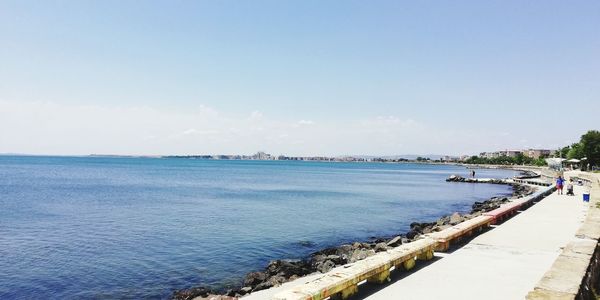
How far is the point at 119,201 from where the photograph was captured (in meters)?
44.0

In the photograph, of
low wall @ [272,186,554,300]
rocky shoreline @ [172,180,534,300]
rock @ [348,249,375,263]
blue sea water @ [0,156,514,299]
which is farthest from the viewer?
rock @ [348,249,375,263]

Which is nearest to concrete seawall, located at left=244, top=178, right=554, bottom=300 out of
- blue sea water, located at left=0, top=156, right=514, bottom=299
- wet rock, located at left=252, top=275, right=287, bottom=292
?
wet rock, located at left=252, top=275, right=287, bottom=292

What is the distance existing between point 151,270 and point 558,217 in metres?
20.4

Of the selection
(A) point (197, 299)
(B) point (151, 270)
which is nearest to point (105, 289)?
(B) point (151, 270)

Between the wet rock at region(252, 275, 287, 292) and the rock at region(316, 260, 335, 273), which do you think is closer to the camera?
the wet rock at region(252, 275, 287, 292)

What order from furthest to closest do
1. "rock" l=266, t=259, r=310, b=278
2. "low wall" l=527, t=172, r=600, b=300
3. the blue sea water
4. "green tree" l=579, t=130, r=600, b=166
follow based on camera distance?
"green tree" l=579, t=130, r=600, b=166
the blue sea water
"rock" l=266, t=259, r=310, b=278
"low wall" l=527, t=172, r=600, b=300

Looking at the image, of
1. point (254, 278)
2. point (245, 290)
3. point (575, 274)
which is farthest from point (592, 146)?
point (245, 290)

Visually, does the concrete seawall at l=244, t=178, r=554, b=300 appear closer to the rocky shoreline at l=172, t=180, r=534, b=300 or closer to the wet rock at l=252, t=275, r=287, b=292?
the wet rock at l=252, t=275, r=287, b=292

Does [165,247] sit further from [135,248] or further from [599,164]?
[599,164]

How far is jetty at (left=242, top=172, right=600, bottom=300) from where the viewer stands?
8211mm

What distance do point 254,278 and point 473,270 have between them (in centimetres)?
743

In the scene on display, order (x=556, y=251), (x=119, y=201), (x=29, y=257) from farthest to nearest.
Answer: (x=119, y=201)
(x=29, y=257)
(x=556, y=251)

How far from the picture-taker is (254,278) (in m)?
14.8

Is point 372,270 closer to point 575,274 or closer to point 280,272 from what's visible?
point 575,274
